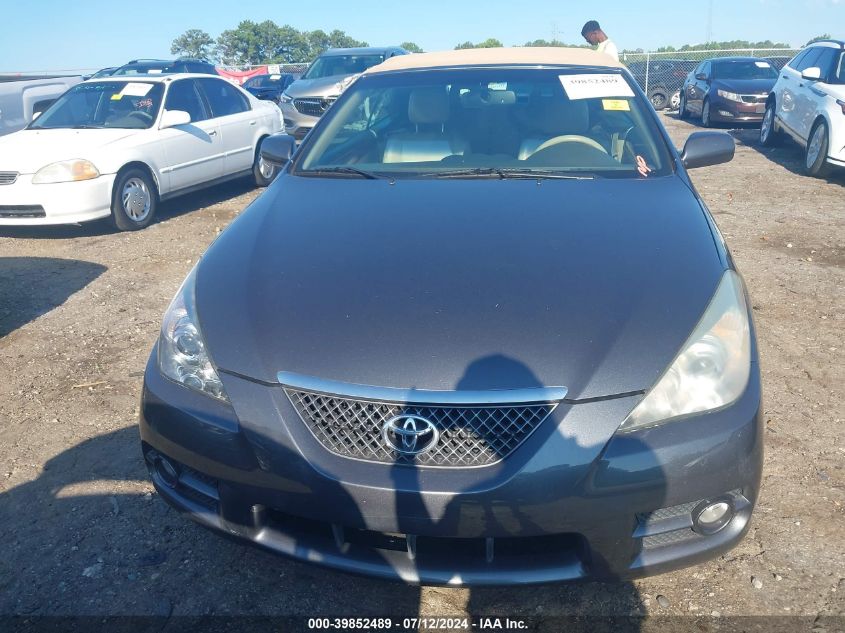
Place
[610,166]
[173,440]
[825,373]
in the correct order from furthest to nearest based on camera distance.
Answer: [825,373] < [610,166] < [173,440]

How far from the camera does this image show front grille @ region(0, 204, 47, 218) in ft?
21.5

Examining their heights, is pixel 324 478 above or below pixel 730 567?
above

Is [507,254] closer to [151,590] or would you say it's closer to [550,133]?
[550,133]

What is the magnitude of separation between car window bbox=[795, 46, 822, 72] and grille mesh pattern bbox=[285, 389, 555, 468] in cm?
1019

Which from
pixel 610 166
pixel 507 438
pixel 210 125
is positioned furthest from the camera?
pixel 210 125

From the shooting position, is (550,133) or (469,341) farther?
(550,133)

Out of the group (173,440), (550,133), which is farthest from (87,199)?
(173,440)

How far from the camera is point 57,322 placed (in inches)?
187

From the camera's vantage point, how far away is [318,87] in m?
11.8

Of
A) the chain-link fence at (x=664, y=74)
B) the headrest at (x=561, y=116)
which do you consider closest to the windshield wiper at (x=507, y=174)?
the headrest at (x=561, y=116)

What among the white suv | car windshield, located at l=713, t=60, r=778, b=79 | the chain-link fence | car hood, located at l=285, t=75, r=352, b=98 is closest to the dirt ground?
the white suv

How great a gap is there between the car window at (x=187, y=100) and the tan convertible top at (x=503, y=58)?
14.2 feet

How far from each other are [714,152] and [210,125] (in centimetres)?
601

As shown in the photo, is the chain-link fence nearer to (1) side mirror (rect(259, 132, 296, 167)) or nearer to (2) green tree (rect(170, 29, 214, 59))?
(1) side mirror (rect(259, 132, 296, 167))
